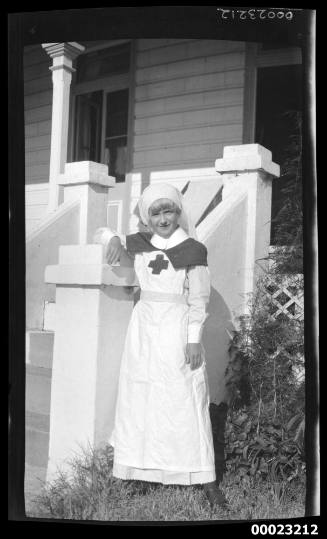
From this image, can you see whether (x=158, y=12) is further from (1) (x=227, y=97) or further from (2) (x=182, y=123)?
(2) (x=182, y=123)

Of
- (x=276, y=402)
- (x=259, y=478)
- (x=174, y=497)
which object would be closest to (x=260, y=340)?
(x=276, y=402)

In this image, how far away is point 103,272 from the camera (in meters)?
2.78

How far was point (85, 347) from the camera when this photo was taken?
112 inches

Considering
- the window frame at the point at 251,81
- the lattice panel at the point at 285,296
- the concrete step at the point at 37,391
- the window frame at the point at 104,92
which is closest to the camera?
the concrete step at the point at 37,391

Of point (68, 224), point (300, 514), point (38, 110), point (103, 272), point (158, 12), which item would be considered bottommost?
point (300, 514)

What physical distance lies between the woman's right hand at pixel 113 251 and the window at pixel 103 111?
2.96 metres

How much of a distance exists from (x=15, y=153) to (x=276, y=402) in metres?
1.93

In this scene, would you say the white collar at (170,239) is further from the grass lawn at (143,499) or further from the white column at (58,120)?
the white column at (58,120)

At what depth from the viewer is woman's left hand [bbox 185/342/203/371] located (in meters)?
2.67

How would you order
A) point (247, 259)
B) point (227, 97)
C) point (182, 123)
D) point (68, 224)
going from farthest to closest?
1. point (182, 123)
2. point (227, 97)
3. point (68, 224)
4. point (247, 259)

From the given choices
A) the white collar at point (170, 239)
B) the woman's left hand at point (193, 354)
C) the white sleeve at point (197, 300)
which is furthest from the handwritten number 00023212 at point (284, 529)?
the white collar at point (170, 239)

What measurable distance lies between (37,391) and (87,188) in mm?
1498

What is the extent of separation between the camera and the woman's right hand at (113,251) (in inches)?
109

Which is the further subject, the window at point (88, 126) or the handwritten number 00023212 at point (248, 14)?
the window at point (88, 126)
